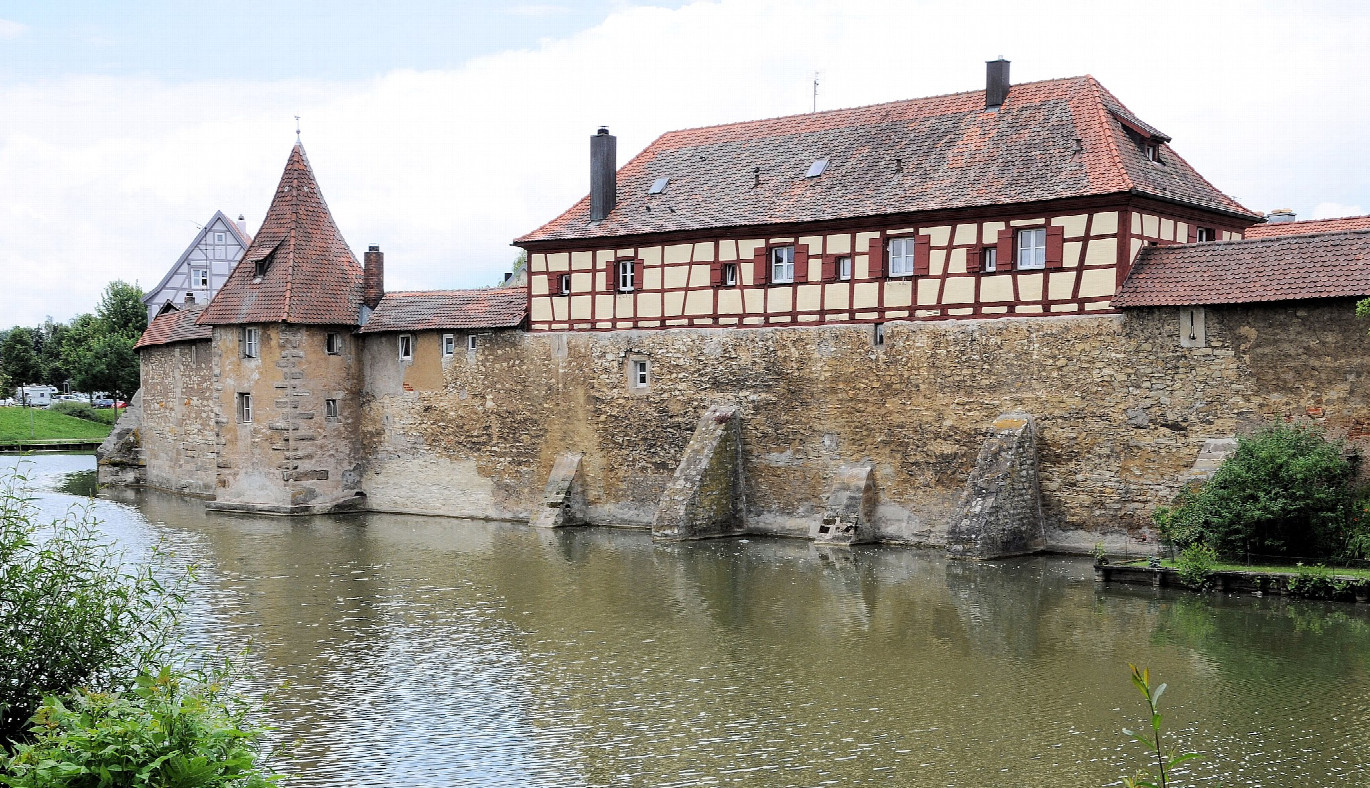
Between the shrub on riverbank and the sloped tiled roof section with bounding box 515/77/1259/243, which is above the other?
the sloped tiled roof section with bounding box 515/77/1259/243

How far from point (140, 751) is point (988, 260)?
754 inches

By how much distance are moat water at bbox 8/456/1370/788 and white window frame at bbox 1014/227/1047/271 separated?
5.03m

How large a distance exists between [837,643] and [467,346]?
1664 centimetres

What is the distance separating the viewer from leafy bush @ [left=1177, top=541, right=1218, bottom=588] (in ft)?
64.0

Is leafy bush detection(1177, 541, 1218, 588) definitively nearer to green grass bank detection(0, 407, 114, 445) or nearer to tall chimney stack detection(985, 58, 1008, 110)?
tall chimney stack detection(985, 58, 1008, 110)

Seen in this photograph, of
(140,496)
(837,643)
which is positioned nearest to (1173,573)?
(837,643)

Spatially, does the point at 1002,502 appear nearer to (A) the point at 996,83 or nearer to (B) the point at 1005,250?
(B) the point at 1005,250

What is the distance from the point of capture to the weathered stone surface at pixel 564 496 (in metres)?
29.0

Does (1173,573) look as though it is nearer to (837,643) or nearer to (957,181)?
(837,643)

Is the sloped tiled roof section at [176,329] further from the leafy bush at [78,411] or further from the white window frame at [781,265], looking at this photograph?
the leafy bush at [78,411]

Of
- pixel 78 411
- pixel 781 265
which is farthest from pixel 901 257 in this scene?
pixel 78 411

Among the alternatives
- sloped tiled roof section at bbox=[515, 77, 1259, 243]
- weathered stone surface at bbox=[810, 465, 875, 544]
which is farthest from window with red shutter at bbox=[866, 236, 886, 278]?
weathered stone surface at bbox=[810, 465, 875, 544]

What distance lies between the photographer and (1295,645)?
1603 centimetres

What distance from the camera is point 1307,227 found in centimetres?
2777
